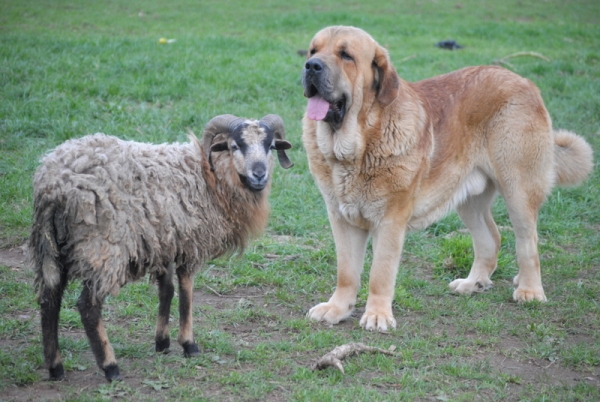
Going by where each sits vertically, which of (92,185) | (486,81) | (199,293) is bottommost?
(199,293)

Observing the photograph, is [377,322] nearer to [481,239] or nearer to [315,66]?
[481,239]

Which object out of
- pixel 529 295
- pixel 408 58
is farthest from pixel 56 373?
pixel 408 58

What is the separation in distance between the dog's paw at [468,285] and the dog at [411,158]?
1 centimetres

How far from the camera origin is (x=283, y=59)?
13633 mm

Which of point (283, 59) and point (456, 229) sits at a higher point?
point (283, 59)

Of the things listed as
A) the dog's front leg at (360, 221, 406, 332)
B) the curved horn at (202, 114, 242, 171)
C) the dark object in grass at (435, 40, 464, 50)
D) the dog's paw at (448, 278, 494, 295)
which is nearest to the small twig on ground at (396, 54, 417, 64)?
the dark object in grass at (435, 40, 464, 50)

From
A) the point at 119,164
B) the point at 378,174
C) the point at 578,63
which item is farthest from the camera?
the point at 578,63

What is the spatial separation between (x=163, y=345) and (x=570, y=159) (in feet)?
13.8

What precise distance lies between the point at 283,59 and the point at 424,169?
7.90m

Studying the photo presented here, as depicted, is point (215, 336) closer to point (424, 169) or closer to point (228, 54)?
point (424, 169)

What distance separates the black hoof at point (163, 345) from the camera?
5223mm

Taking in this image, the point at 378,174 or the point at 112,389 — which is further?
the point at 378,174

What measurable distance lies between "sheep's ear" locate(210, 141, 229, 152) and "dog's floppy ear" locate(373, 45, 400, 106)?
4.29 feet

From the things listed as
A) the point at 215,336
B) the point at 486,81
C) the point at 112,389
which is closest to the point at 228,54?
the point at 486,81
